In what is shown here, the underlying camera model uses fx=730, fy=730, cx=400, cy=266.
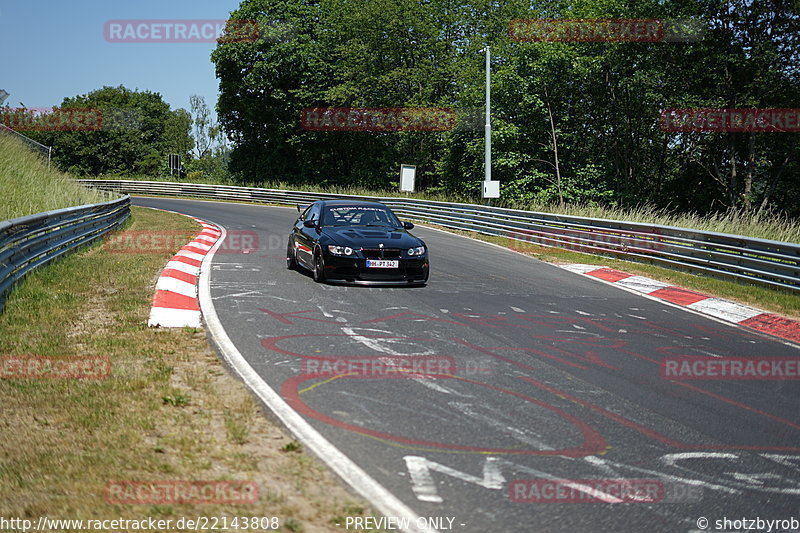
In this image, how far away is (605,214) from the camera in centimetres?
2348

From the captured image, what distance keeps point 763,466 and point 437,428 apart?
2.17 meters

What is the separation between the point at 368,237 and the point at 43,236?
5.21m

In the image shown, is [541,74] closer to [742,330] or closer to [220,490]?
[742,330]

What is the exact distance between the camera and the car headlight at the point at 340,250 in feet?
39.2

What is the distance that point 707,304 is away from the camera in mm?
12383

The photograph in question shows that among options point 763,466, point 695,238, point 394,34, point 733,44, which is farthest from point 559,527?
point 394,34

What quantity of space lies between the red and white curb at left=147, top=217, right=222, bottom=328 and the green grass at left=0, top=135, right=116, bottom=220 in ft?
11.4
